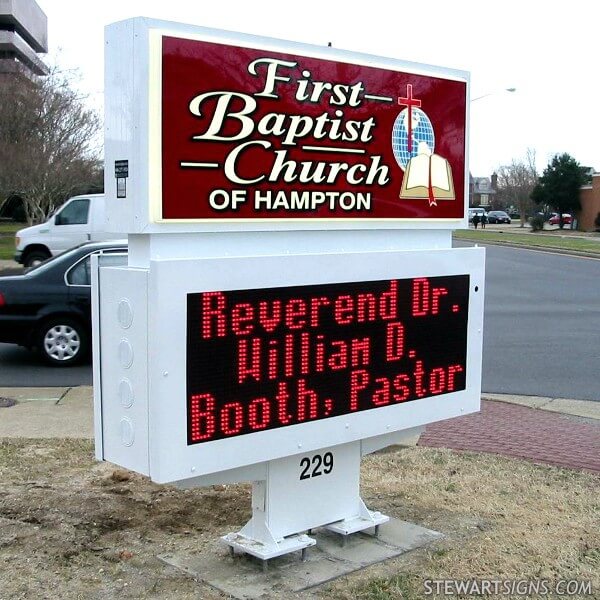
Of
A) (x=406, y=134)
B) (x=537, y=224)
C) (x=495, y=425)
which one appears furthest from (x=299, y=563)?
(x=537, y=224)

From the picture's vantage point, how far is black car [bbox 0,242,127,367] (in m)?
11.3

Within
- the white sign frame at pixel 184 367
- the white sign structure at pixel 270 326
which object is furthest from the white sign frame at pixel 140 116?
the white sign frame at pixel 184 367

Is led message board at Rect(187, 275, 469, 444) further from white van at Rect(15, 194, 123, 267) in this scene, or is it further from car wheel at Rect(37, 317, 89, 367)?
white van at Rect(15, 194, 123, 267)

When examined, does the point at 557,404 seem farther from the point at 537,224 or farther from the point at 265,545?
the point at 537,224

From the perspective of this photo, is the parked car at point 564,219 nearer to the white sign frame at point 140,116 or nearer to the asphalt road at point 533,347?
the asphalt road at point 533,347

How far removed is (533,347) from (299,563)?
904 centimetres

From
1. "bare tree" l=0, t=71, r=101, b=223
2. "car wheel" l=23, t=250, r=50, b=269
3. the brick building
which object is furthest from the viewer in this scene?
the brick building

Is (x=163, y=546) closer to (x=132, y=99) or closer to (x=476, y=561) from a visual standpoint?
(x=476, y=561)

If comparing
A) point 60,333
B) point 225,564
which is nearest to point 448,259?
point 225,564

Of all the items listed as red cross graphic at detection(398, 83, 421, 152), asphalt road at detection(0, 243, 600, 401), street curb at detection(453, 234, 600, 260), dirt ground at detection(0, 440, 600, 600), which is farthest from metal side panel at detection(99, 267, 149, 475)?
street curb at detection(453, 234, 600, 260)

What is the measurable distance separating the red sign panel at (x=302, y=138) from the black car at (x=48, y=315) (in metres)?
6.75

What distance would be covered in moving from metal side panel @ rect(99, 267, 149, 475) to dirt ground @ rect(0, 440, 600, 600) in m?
0.86

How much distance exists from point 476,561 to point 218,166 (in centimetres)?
267

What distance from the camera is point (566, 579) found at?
486cm
